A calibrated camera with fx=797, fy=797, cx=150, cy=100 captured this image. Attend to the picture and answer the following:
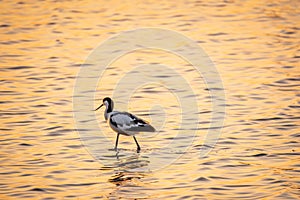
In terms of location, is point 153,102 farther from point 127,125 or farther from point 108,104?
point 127,125

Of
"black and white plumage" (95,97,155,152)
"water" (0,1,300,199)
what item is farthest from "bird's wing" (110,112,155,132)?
"water" (0,1,300,199)

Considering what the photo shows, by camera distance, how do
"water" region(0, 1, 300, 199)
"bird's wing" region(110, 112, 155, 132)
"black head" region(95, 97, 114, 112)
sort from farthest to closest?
"black head" region(95, 97, 114, 112), "bird's wing" region(110, 112, 155, 132), "water" region(0, 1, 300, 199)

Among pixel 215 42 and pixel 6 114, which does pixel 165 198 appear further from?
pixel 215 42

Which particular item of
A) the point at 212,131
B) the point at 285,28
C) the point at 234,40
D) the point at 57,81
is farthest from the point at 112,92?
the point at 285,28

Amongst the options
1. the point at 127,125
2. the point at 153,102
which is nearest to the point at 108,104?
the point at 127,125

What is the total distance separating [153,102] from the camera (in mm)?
17094

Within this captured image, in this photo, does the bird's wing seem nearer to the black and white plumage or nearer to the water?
the black and white plumage

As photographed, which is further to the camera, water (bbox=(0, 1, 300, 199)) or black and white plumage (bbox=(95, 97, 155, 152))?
black and white plumage (bbox=(95, 97, 155, 152))

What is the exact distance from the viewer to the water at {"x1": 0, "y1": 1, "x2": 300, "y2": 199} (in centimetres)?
1274

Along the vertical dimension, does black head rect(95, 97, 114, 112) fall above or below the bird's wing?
above

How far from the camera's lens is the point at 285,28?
21891mm

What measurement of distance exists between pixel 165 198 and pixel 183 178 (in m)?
0.91

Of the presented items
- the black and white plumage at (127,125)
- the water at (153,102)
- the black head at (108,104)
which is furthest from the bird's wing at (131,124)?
the black head at (108,104)

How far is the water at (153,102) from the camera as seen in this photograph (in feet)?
41.8
